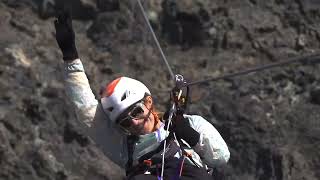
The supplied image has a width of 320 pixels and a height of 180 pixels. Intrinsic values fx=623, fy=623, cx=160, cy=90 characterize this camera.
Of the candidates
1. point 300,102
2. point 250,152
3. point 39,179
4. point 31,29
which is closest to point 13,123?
point 39,179

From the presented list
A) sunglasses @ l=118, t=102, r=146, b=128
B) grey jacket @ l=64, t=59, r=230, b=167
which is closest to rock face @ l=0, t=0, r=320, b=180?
grey jacket @ l=64, t=59, r=230, b=167

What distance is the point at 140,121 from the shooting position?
2.99m

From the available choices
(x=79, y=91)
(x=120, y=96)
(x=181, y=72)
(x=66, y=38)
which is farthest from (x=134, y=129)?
(x=181, y=72)

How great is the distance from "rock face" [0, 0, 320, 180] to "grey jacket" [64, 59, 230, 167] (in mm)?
2289

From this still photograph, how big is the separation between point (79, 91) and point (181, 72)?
3759mm

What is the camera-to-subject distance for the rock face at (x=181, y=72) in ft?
19.1

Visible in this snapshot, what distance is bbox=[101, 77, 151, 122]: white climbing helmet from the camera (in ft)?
9.70

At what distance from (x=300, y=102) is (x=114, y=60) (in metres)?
1.99

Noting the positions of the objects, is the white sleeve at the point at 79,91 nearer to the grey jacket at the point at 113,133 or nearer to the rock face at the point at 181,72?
the grey jacket at the point at 113,133

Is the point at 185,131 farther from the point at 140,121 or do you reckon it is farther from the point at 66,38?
the point at 66,38

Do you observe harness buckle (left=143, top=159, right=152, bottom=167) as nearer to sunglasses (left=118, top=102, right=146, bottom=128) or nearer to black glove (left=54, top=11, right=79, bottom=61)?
sunglasses (left=118, top=102, right=146, bottom=128)

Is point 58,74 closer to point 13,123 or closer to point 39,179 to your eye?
point 13,123


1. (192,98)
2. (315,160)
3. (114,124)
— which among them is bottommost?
(315,160)

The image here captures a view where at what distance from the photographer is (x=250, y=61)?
6738 mm
